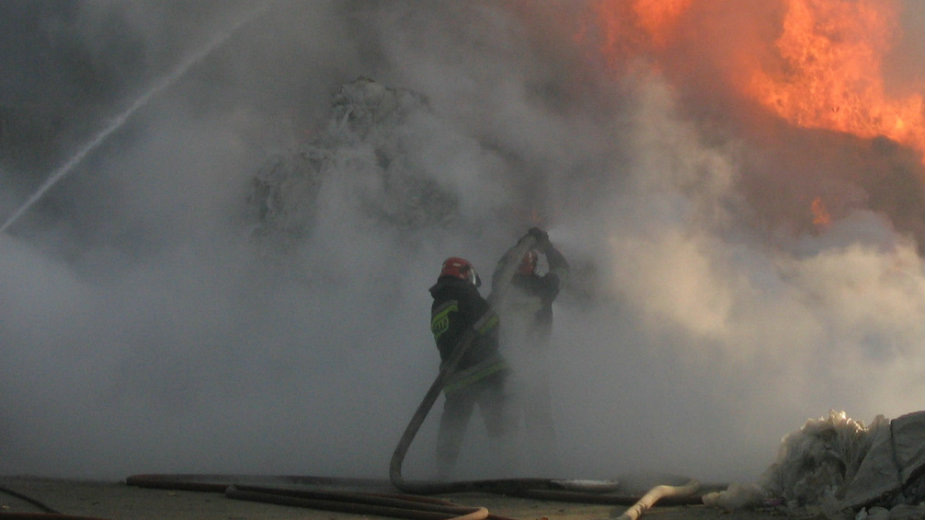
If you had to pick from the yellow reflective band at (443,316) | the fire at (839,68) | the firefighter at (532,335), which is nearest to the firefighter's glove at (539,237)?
the firefighter at (532,335)

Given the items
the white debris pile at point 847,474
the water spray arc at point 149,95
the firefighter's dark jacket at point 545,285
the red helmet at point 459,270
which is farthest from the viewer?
the water spray arc at point 149,95

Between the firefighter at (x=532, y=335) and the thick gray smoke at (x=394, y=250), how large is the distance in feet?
1.71

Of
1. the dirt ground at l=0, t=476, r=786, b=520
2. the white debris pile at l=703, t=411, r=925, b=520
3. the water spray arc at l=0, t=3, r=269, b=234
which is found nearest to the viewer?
the white debris pile at l=703, t=411, r=925, b=520

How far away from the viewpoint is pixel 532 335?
8.73 meters

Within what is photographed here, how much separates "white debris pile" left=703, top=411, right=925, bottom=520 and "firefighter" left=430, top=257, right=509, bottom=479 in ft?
8.56

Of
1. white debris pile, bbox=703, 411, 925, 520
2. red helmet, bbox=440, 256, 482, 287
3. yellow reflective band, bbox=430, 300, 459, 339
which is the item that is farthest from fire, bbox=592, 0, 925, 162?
white debris pile, bbox=703, 411, 925, 520

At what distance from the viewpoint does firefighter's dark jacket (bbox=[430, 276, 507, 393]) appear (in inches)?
309

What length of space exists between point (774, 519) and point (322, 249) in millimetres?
10193

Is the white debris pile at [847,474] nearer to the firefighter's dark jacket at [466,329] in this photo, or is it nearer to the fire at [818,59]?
the firefighter's dark jacket at [466,329]

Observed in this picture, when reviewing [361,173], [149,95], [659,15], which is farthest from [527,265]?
[149,95]

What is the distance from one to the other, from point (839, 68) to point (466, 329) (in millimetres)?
8721

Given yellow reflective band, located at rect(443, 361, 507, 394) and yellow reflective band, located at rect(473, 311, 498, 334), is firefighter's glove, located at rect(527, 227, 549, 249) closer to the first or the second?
yellow reflective band, located at rect(473, 311, 498, 334)

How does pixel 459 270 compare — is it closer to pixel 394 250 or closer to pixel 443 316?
pixel 443 316

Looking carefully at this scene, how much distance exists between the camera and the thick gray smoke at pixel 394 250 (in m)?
9.60
